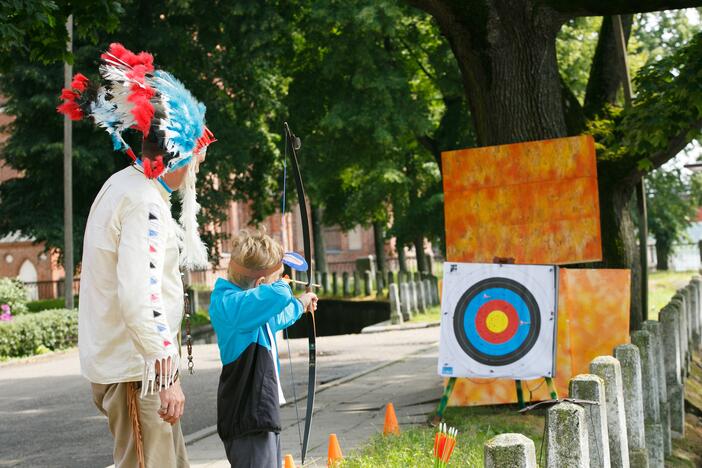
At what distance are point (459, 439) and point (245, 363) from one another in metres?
2.92

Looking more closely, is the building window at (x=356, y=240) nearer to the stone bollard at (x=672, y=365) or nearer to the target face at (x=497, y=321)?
the stone bollard at (x=672, y=365)

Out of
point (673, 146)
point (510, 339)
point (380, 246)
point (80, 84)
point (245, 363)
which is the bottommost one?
point (510, 339)

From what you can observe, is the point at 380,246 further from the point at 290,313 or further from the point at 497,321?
the point at 290,313

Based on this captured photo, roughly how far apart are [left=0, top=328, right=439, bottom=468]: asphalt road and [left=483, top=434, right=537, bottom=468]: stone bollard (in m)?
6.13

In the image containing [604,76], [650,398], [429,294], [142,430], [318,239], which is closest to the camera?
[142,430]

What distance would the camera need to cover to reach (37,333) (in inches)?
872

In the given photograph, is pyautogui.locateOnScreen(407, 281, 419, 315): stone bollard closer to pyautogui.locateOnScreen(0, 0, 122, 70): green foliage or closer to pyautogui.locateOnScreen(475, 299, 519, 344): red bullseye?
pyautogui.locateOnScreen(0, 0, 122, 70): green foliage

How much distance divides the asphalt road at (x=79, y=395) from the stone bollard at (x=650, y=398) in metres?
4.59

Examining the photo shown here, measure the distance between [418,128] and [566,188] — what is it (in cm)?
1642

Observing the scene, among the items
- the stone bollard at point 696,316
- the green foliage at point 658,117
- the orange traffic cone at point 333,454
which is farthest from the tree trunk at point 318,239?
the orange traffic cone at point 333,454

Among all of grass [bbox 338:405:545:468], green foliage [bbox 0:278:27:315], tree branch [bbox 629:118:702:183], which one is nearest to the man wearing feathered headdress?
grass [bbox 338:405:545:468]

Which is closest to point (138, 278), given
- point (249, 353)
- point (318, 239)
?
point (249, 353)

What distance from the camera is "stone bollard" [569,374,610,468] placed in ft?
15.2

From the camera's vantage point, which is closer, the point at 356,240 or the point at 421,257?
the point at 421,257
